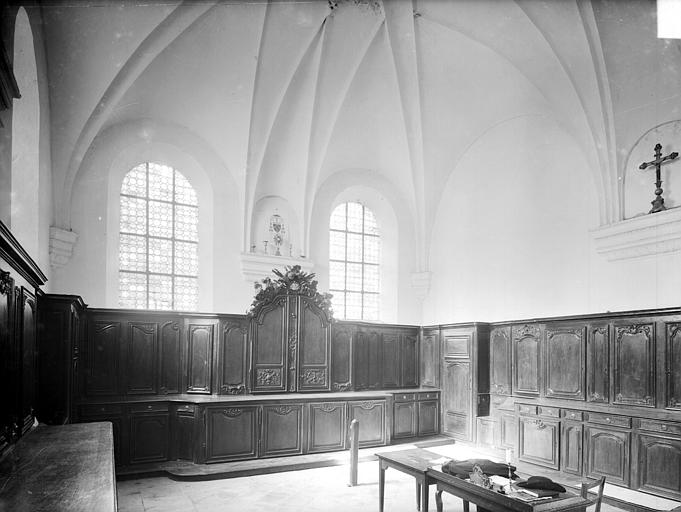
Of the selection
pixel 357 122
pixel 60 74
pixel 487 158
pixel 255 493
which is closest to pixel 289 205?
pixel 357 122

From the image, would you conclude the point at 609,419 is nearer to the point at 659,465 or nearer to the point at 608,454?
the point at 608,454

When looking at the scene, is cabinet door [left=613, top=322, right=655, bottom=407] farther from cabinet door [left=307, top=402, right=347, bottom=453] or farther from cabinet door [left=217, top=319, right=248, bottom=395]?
cabinet door [left=217, top=319, right=248, bottom=395]

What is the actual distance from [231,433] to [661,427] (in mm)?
6679

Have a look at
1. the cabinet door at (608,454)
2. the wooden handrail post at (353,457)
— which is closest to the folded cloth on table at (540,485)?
the cabinet door at (608,454)

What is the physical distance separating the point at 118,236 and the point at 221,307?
7.97ft

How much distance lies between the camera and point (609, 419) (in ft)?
28.7

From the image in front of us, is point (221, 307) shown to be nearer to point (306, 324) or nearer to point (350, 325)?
point (306, 324)

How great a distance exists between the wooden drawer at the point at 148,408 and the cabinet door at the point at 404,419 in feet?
14.9

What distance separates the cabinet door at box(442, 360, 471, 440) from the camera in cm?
1152

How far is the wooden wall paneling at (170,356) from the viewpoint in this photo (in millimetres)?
10188

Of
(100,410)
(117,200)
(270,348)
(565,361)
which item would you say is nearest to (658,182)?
(565,361)

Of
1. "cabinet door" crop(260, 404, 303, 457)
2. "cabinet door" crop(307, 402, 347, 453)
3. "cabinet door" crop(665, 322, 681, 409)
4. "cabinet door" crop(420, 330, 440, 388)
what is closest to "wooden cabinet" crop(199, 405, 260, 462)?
"cabinet door" crop(260, 404, 303, 457)

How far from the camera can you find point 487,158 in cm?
1273

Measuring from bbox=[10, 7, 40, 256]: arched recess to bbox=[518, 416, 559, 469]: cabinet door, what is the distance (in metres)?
8.50
